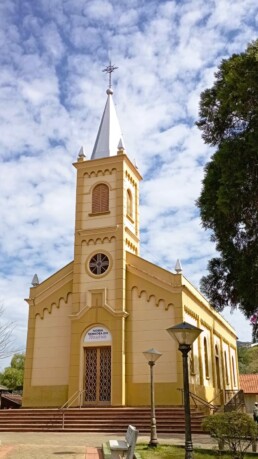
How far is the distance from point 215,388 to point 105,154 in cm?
1468

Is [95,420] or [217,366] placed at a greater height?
[217,366]

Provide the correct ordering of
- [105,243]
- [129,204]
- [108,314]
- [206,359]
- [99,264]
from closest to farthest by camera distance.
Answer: [108,314], [99,264], [105,243], [206,359], [129,204]

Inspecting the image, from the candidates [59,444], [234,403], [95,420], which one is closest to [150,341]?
[95,420]

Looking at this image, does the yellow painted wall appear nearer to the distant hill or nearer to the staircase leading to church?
the staircase leading to church

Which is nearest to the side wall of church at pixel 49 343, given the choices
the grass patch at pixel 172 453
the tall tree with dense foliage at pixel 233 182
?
the tall tree with dense foliage at pixel 233 182

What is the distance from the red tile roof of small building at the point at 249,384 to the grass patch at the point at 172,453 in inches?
1238

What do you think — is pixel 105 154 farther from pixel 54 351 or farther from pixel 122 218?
A: pixel 54 351

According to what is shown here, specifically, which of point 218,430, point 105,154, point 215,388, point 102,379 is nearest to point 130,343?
point 102,379

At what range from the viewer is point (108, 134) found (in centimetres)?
2744

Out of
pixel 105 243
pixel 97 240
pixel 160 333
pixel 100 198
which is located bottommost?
pixel 160 333

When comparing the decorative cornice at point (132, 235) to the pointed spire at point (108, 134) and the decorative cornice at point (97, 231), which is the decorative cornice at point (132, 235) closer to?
the decorative cornice at point (97, 231)

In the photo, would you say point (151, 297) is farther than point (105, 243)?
No

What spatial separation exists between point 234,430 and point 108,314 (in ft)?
44.8

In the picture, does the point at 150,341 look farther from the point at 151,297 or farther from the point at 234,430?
the point at 234,430
